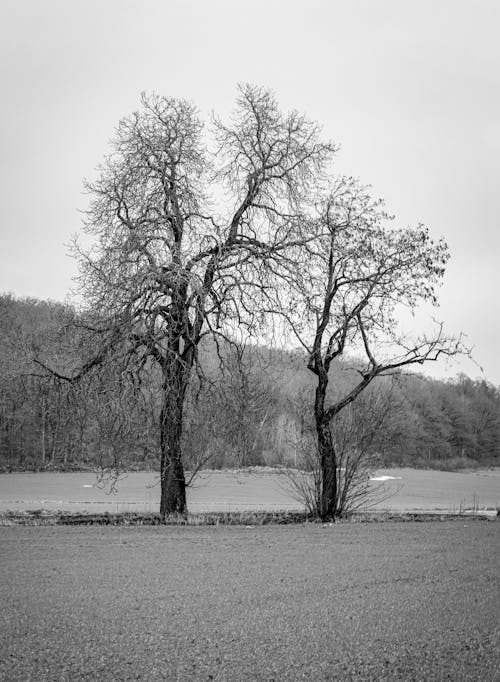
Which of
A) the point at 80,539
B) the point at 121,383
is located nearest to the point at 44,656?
the point at 80,539

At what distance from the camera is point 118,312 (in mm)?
14602

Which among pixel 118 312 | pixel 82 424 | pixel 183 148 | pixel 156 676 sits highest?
pixel 183 148

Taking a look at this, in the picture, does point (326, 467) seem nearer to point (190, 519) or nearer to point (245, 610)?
point (190, 519)

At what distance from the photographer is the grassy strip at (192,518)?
15648 mm

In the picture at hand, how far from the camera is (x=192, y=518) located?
16156 millimetres

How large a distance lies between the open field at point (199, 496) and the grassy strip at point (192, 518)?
2585 millimetres

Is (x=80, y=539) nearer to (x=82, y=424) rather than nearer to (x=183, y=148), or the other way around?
(x=82, y=424)

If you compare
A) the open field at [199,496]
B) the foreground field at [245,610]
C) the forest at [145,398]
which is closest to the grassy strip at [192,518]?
the forest at [145,398]

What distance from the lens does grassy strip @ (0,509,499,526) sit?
15.6m

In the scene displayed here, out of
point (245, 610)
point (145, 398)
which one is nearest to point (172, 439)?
point (145, 398)

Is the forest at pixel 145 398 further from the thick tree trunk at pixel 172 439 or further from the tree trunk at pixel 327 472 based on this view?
the tree trunk at pixel 327 472

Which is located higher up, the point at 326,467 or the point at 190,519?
the point at 326,467

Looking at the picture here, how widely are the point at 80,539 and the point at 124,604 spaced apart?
5.13 meters

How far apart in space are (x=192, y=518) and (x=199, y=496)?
1424 centimetres
